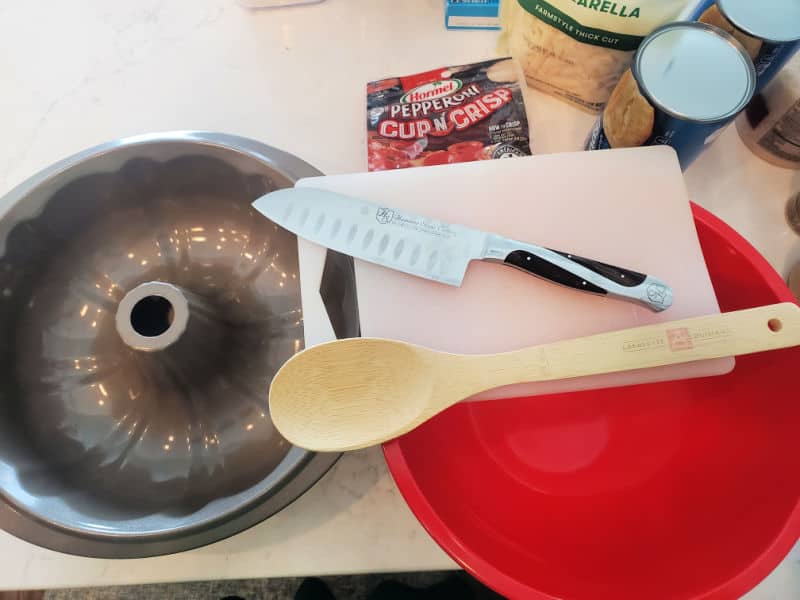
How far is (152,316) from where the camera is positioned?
0.48 metres

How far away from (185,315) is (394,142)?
26 cm

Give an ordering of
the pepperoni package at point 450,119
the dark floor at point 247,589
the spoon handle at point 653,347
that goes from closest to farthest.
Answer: the spoon handle at point 653,347
the pepperoni package at point 450,119
the dark floor at point 247,589

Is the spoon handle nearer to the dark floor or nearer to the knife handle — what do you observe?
the knife handle

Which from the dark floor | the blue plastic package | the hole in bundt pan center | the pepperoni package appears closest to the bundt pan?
the hole in bundt pan center

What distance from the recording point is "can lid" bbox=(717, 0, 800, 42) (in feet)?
1.37

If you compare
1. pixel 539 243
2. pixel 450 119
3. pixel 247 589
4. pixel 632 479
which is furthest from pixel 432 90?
pixel 247 589

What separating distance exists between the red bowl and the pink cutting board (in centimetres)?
4

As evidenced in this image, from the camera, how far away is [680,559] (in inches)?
17.6

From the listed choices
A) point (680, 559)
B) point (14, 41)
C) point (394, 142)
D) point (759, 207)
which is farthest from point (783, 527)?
point (14, 41)

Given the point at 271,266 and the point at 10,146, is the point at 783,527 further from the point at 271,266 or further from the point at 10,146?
the point at 10,146

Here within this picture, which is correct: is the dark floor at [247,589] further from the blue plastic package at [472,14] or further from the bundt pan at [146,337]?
the blue plastic package at [472,14]

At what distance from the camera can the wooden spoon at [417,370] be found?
1.37ft

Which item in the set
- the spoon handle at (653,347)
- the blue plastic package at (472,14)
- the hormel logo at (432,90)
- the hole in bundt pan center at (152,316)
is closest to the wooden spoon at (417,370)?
the spoon handle at (653,347)

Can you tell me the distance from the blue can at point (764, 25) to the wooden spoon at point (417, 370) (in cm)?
19
